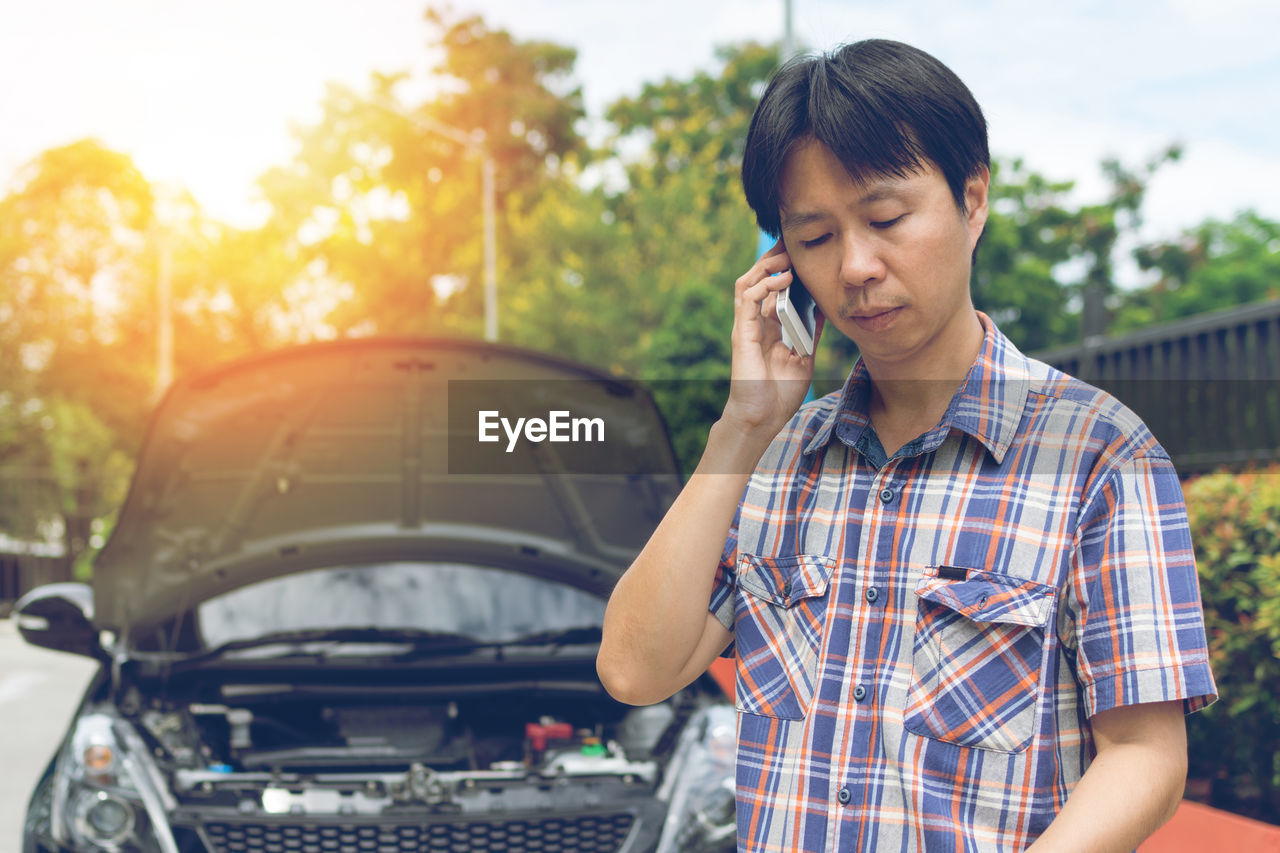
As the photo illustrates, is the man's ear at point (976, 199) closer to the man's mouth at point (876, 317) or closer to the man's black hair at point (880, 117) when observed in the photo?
the man's black hair at point (880, 117)

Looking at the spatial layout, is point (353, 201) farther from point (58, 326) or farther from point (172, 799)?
point (172, 799)

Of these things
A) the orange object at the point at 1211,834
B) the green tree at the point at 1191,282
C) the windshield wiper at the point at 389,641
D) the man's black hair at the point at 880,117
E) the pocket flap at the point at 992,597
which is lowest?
the orange object at the point at 1211,834

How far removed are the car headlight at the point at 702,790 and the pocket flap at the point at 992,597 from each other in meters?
1.35

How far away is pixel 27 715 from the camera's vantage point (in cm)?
871

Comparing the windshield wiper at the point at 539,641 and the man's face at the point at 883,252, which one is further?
the windshield wiper at the point at 539,641

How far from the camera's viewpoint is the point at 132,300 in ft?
123

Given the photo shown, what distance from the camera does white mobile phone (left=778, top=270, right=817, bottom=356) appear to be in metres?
1.60

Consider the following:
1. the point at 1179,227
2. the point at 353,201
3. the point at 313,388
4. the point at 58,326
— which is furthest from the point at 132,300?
the point at 313,388

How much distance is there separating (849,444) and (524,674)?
66.5 inches

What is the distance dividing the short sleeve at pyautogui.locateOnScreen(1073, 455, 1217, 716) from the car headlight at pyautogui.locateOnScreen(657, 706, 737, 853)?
4.71 feet

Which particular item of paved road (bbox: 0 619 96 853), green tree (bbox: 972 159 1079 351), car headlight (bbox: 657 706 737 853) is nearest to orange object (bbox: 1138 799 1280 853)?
car headlight (bbox: 657 706 737 853)

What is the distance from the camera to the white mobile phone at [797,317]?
1604mm
